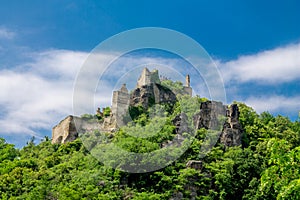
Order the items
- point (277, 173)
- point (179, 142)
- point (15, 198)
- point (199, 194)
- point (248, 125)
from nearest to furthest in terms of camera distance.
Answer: point (277, 173), point (15, 198), point (199, 194), point (179, 142), point (248, 125)

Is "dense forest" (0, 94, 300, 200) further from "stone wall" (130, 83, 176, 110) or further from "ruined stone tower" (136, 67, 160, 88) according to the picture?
"ruined stone tower" (136, 67, 160, 88)

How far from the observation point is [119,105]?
128 feet

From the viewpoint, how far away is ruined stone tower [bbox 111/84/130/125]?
1502 inches

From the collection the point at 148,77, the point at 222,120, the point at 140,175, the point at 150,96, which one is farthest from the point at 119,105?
the point at 140,175

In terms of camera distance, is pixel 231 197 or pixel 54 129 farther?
pixel 54 129

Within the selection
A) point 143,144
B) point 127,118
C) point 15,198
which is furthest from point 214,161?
point 15,198

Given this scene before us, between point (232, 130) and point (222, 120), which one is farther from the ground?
point (222, 120)

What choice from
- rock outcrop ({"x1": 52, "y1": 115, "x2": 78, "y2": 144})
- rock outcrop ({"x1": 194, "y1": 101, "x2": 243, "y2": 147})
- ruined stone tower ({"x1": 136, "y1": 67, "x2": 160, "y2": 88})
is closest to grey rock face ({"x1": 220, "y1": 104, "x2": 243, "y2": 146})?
rock outcrop ({"x1": 194, "y1": 101, "x2": 243, "y2": 147})

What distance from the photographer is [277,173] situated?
8.28m

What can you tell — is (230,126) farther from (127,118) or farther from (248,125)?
(127,118)

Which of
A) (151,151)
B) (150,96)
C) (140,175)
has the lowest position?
(140,175)

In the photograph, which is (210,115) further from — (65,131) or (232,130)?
(65,131)

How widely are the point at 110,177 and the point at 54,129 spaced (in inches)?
623

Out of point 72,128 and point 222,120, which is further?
point 72,128
